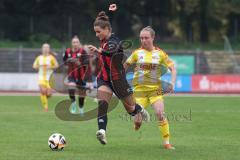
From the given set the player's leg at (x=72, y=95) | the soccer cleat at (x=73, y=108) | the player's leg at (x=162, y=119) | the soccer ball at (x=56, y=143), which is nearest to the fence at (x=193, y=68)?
the player's leg at (x=72, y=95)

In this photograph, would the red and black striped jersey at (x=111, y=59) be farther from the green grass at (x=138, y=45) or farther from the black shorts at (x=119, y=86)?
the green grass at (x=138, y=45)

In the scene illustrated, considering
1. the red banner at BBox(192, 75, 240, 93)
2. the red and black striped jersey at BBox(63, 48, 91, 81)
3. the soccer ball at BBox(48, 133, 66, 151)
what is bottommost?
the soccer ball at BBox(48, 133, 66, 151)

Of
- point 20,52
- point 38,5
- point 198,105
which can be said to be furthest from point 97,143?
point 38,5

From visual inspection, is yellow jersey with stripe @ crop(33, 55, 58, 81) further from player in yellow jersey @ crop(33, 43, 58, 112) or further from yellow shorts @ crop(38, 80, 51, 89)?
yellow shorts @ crop(38, 80, 51, 89)

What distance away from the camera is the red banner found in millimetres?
34281

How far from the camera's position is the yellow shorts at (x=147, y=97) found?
12025mm

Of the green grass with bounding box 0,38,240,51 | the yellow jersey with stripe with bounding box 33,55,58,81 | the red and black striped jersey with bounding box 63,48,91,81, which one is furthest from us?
the green grass with bounding box 0,38,240,51

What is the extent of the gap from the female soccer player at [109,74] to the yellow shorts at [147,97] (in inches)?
14.7

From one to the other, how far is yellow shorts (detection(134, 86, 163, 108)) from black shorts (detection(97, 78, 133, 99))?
56 centimetres

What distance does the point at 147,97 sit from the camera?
39.7ft

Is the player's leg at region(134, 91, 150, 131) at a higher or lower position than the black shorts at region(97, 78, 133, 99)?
lower

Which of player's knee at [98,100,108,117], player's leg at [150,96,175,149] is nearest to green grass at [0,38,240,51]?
player's leg at [150,96,175,149]

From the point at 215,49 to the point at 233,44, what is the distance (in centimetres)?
153

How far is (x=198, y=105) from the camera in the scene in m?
24.0
